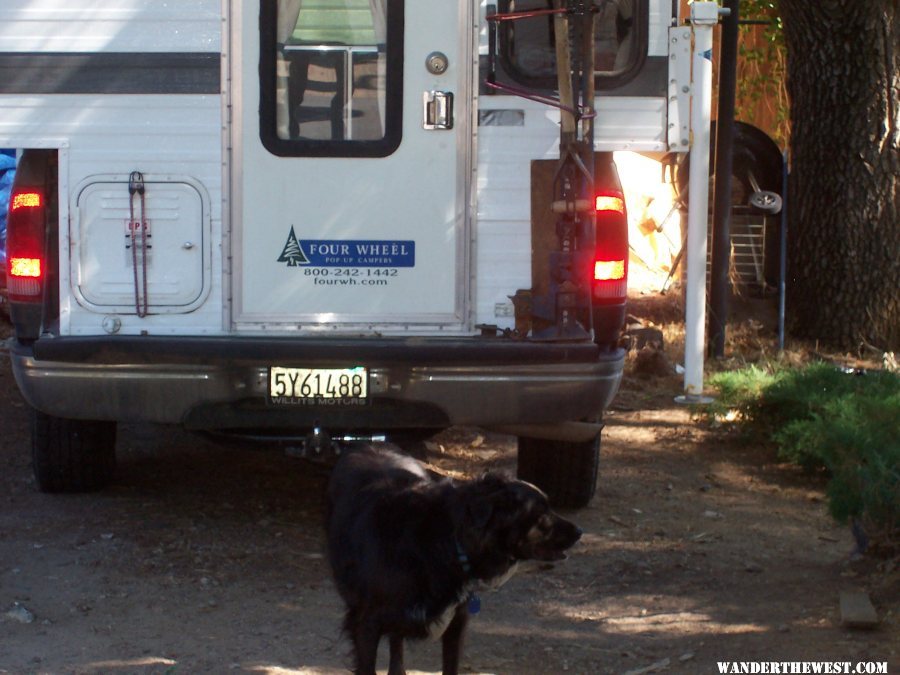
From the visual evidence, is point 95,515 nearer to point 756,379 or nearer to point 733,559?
point 733,559

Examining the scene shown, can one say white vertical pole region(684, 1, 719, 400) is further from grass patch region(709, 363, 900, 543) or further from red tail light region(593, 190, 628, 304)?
red tail light region(593, 190, 628, 304)

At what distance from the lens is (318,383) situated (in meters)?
5.25

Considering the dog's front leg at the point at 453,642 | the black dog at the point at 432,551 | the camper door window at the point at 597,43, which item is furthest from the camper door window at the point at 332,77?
the dog's front leg at the point at 453,642

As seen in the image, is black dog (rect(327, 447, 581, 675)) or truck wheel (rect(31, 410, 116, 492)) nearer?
black dog (rect(327, 447, 581, 675))

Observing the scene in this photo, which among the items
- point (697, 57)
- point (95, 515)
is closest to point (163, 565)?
point (95, 515)

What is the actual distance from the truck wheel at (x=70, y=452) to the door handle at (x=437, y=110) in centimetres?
208

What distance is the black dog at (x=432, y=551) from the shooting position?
3.87 meters

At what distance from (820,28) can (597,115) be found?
14.8ft

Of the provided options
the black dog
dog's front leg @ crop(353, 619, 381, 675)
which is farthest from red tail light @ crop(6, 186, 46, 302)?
dog's front leg @ crop(353, 619, 381, 675)

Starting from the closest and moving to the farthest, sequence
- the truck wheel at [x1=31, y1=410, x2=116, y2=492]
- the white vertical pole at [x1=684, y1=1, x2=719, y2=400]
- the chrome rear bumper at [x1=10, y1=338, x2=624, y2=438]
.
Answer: the chrome rear bumper at [x1=10, y1=338, x2=624, y2=438] → the truck wheel at [x1=31, y1=410, x2=116, y2=492] → the white vertical pole at [x1=684, y1=1, x2=719, y2=400]

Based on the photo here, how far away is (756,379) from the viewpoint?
757 cm

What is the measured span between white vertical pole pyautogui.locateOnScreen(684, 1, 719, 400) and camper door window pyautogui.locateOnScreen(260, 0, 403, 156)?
10.6ft

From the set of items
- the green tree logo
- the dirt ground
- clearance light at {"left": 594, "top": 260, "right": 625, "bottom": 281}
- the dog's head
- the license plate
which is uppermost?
the green tree logo

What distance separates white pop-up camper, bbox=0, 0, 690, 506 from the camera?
542 cm
